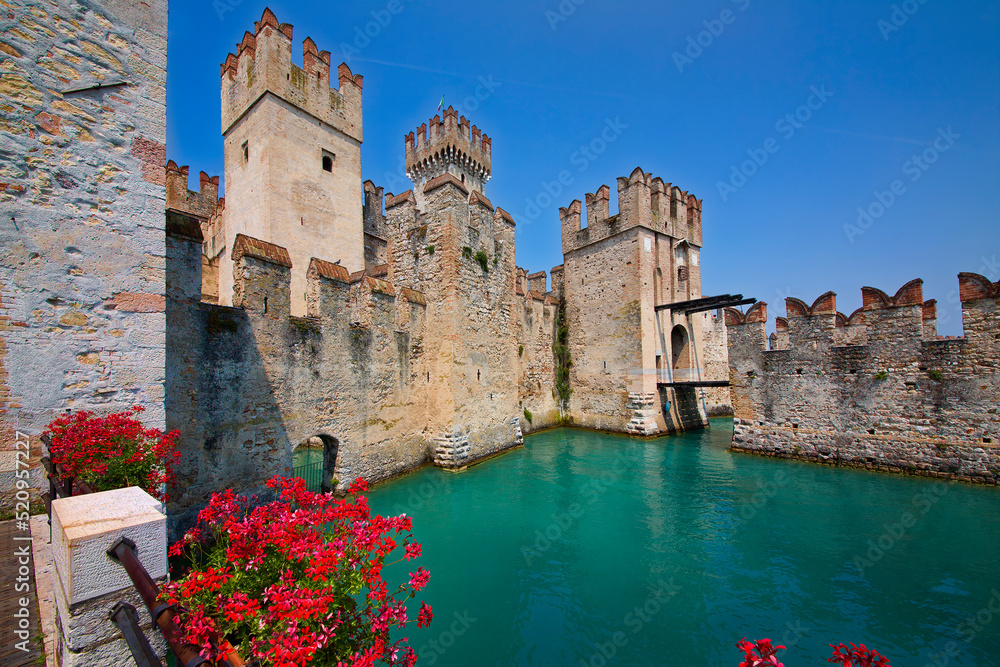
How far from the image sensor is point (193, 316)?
7.56 metres

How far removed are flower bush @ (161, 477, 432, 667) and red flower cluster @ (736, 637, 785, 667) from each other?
162 cm

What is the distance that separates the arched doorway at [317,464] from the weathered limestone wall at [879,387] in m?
13.7

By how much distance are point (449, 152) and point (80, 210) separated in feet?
90.5

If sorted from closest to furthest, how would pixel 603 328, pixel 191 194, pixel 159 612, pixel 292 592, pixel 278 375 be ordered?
pixel 159 612 → pixel 292 592 → pixel 278 375 → pixel 191 194 → pixel 603 328

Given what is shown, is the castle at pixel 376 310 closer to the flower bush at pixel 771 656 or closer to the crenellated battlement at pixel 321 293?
the crenellated battlement at pixel 321 293

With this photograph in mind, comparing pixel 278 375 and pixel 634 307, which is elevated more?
pixel 634 307

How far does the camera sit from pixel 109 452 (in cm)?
395

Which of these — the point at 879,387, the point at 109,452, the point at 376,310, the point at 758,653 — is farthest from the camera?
the point at 879,387

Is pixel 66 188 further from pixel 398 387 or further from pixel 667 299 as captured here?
pixel 667 299

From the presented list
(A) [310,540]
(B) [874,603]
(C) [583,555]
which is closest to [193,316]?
(A) [310,540]

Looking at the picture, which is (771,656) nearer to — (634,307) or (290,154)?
(290,154)

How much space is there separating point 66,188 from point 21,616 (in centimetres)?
414

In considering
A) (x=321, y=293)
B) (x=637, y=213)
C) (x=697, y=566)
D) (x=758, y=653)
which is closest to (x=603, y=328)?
(x=637, y=213)

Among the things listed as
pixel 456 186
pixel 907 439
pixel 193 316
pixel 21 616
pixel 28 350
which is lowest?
pixel 907 439
